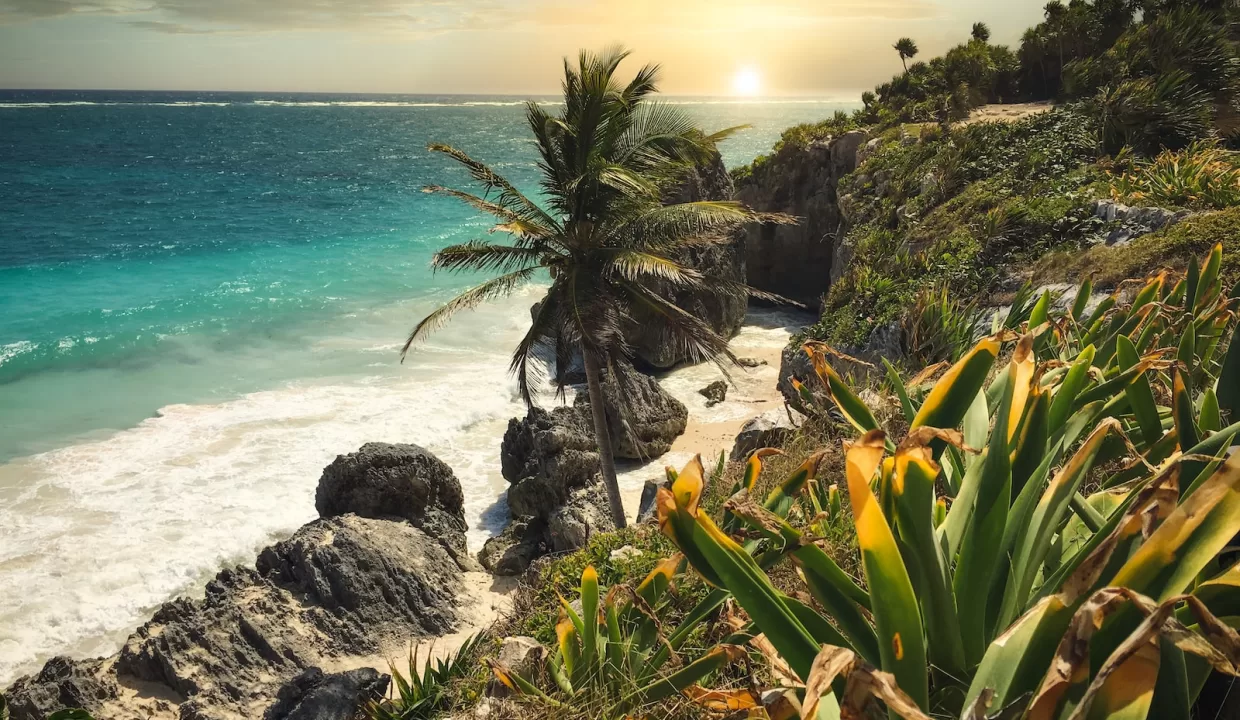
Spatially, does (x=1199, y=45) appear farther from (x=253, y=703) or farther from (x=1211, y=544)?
(x=253, y=703)

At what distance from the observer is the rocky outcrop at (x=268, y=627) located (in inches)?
357

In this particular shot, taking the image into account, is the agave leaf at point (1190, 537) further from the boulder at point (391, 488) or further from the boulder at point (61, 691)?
the boulder at point (391, 488)

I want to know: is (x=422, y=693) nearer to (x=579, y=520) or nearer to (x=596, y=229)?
(x=579, y=520)

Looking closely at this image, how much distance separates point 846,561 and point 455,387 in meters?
19.4

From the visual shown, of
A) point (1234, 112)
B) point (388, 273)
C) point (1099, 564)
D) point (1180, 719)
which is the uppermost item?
point (1234, 112)

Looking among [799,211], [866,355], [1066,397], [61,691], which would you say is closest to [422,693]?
[1066,397]

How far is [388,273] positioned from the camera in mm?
37812

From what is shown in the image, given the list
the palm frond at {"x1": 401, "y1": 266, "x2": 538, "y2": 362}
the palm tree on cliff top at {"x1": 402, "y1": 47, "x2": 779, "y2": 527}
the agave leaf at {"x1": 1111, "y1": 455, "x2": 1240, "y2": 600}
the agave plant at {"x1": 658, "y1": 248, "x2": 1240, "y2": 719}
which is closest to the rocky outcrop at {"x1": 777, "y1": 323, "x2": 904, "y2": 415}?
the palm tree on cliff top at {"x1": 402, "y1": 47, "x2": 779, "y2": 527}

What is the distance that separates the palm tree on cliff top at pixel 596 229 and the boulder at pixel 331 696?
5.51 metres

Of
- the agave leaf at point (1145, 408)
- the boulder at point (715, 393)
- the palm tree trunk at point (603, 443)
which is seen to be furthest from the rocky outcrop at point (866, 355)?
the agave leaf at point (1145, 408)

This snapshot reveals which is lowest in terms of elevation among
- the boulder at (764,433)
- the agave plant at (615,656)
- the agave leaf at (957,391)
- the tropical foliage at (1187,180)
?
the boulder at (764,433)

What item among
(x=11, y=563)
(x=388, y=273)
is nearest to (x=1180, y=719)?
(x=11, y=563)

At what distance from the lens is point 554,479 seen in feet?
46.4

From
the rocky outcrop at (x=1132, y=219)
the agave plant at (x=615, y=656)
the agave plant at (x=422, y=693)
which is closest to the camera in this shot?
the agave plant at (x=615, y=656)
